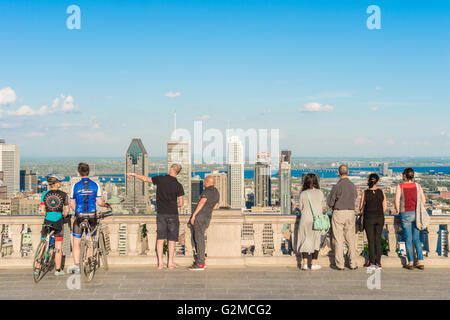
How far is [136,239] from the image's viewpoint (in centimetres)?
852

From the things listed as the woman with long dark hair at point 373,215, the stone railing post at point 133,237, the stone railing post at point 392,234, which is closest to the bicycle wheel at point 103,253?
the stone railing post at point 133,237

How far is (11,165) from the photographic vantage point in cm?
10050

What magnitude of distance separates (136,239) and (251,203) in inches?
4464

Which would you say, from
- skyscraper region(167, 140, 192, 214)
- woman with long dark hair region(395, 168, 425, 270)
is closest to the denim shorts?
woman with long dark hair region(395, 168, 425, 270)

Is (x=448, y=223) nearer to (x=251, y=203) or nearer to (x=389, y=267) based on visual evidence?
(x=389, y=267)

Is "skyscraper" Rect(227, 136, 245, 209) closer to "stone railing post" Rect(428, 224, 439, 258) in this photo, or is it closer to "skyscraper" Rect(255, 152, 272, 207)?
"skyscraper" Rect(255, 152, 272, 207)

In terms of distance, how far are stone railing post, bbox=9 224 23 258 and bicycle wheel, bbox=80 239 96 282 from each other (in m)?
1.96

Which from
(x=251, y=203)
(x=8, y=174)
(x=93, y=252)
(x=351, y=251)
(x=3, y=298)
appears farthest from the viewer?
(x=251, y=203)

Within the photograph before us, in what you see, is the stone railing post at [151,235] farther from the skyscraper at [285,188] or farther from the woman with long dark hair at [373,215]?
the skyscraper at [285,188]

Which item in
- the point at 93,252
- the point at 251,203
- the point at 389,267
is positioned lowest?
the point at 251,203

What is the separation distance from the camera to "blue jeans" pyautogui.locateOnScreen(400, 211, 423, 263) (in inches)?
325

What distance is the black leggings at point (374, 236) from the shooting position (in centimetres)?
815
